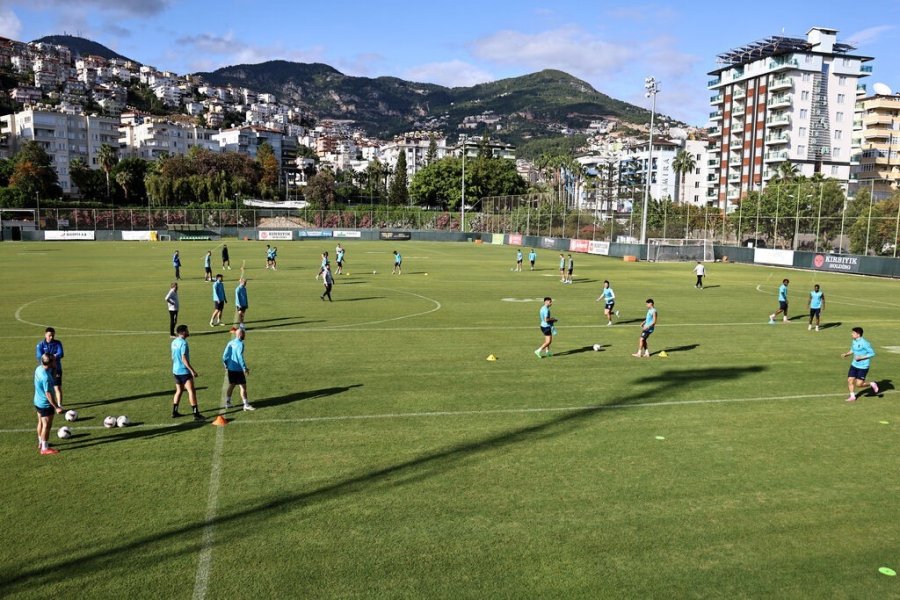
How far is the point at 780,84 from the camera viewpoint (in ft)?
319

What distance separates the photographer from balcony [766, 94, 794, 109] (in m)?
96.0

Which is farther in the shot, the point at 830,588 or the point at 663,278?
the point at 663,278

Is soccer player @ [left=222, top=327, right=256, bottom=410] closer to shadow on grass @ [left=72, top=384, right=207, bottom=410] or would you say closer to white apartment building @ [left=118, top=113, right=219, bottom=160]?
shadow on grass @ [left=72, top=384, right=207, bottom=410]

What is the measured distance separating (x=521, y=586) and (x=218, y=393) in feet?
30.6

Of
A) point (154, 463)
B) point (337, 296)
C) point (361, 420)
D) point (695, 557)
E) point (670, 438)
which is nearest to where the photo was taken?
point (695, 557)

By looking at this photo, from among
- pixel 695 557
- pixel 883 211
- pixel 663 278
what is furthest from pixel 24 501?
pixel 883 211

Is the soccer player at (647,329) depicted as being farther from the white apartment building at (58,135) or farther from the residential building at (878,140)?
the white apartment building at (58,135)

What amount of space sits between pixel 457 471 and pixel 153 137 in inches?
6820

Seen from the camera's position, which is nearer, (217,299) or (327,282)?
(217,299)

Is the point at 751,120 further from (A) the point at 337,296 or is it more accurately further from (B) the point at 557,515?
(B) the point at 557,515

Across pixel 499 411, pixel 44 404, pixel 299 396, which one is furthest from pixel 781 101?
pixel 44 404

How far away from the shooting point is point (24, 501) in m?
8.68

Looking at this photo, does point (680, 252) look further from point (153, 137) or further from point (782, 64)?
point (153, 137)

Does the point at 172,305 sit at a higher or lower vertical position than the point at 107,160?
lower
